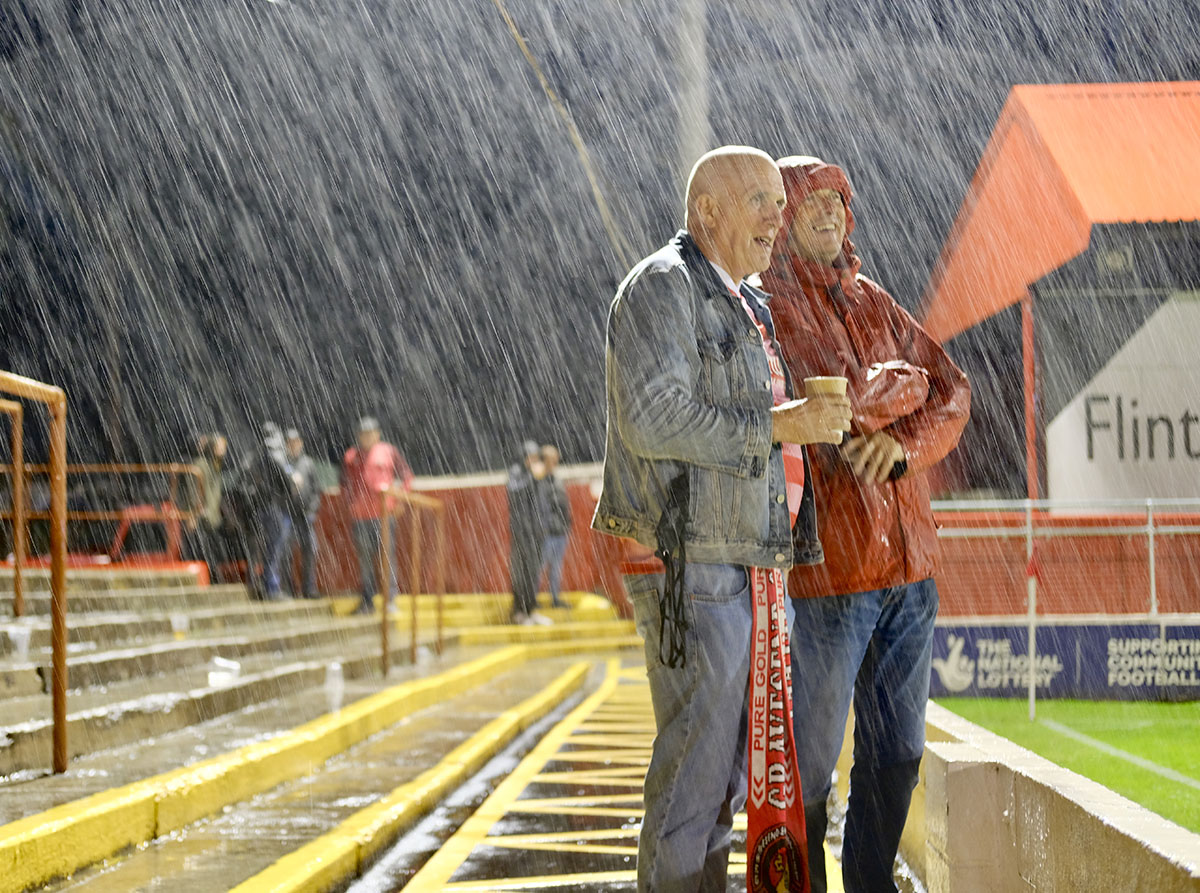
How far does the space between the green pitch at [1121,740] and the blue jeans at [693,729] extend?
266 centimetres

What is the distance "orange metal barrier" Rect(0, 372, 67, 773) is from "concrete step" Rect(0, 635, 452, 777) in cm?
16

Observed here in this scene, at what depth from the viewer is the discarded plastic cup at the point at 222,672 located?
720 centimetres

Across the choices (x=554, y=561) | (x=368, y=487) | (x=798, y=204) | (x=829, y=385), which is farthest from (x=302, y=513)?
(x=829, y=385)

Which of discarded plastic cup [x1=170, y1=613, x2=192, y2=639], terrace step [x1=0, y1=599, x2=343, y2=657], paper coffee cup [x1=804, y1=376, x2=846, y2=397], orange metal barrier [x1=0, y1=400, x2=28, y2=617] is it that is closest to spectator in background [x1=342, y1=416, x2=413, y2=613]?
terrace step [x1=0, y1=599, x2=343, y2=657]

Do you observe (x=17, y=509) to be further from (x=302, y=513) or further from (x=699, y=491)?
(x=302, y=513)

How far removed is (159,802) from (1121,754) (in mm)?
4735

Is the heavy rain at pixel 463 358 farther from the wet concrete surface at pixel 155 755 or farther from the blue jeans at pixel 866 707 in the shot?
the blue jeans at pixel 866 707

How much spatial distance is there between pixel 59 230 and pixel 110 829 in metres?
14.1

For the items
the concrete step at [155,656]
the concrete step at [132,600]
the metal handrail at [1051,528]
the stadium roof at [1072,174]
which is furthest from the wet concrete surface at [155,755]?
the stadium roof at [1072,174]

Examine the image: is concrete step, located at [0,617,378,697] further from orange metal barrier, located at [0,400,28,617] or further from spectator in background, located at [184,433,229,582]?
spectator in background, located at [184,433,229,582]

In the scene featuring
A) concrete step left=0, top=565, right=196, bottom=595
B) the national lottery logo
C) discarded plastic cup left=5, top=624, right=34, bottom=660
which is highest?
concrete step left=0, top=565, right=196, bottom=595

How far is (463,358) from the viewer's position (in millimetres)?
26000

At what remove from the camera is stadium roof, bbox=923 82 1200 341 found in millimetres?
10953

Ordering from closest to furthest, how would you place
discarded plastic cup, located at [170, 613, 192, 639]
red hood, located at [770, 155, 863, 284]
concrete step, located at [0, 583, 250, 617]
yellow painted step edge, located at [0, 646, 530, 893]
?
red hood, located at [770, 155, 863, 284] → yellow painted step edge, located at [0, 646, 530, 893] → concrete step, located at [0, 583, 250, 617] → discarded plastic cup, located at [170, 613, 192, 639]
